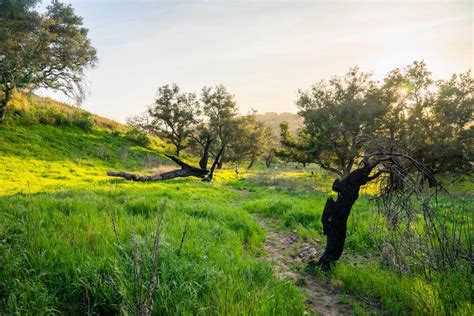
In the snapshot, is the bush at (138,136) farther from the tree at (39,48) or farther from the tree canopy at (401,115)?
the tree canopy at (401,115)

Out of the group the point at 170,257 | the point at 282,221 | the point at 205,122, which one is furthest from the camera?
the point at 205,122

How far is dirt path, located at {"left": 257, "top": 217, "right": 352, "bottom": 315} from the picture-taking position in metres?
4.55

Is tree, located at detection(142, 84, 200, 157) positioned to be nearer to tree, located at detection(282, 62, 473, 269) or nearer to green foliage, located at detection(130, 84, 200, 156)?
green foliage, located at detection(130, 84, 200, 156)

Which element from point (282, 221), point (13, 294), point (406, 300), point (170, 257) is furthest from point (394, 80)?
point (13, 294)

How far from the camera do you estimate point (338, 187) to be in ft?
19.1

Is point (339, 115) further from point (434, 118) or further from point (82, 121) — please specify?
point (82, 121)

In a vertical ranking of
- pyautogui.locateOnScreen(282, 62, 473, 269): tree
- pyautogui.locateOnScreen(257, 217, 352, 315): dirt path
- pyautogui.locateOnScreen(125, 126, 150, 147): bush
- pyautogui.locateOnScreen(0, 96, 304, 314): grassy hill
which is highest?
pyautogui.locateOnScreen(282, 62, 473, 269): tree

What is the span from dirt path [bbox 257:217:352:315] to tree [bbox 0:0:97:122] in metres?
27.8

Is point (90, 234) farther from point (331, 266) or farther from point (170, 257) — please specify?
point (331, 266)

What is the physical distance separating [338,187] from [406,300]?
2.38 metres

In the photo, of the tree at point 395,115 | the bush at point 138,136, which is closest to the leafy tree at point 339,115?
the tree at point 395,115

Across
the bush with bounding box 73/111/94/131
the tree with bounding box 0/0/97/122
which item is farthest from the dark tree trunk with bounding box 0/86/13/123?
the bush with bounding box 73/111/94/131

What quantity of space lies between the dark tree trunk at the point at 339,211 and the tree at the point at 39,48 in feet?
96.4

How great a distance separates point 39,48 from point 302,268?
3121cm
